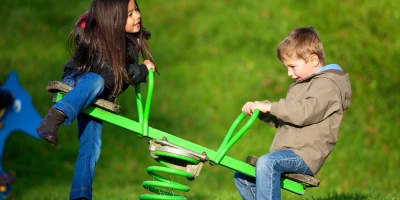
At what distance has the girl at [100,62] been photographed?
189 inches

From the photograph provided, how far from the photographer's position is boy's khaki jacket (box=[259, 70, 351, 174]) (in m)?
4.64

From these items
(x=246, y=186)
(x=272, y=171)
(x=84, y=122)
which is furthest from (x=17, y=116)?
(x=272, y=171)

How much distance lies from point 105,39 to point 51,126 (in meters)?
0.83

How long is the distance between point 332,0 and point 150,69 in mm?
6878

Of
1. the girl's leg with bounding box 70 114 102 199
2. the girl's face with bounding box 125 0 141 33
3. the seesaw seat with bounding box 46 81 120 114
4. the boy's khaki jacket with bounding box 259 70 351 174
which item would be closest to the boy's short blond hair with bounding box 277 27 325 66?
the boy's khaki jacket with bounding box 259 70 351 174

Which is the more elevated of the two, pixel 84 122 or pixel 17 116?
pixel 17 116

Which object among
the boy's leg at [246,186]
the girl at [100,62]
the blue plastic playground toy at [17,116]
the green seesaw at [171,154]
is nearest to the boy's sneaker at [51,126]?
the girl at [100,62]

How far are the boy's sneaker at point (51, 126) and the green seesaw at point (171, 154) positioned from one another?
241 mm

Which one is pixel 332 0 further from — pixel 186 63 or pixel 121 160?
pixel 121 160

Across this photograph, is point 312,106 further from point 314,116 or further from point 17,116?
point 17,116

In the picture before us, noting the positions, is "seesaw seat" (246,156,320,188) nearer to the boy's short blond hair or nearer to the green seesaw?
the green seesaw

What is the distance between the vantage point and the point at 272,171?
4.55 meters

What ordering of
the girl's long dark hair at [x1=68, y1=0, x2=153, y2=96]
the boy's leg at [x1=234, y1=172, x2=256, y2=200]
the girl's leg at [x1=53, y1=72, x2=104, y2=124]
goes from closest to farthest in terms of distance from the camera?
the girl's leg at [x1=53, y1=72, x2=104, y2=124] → the girl's long dark hair at [x1=68, y1=0, x2=153, y2=96] → the boy's leg at [x1=234, y1=172, x2=256, y2=200]

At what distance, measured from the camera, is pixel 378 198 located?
582 centimetres
